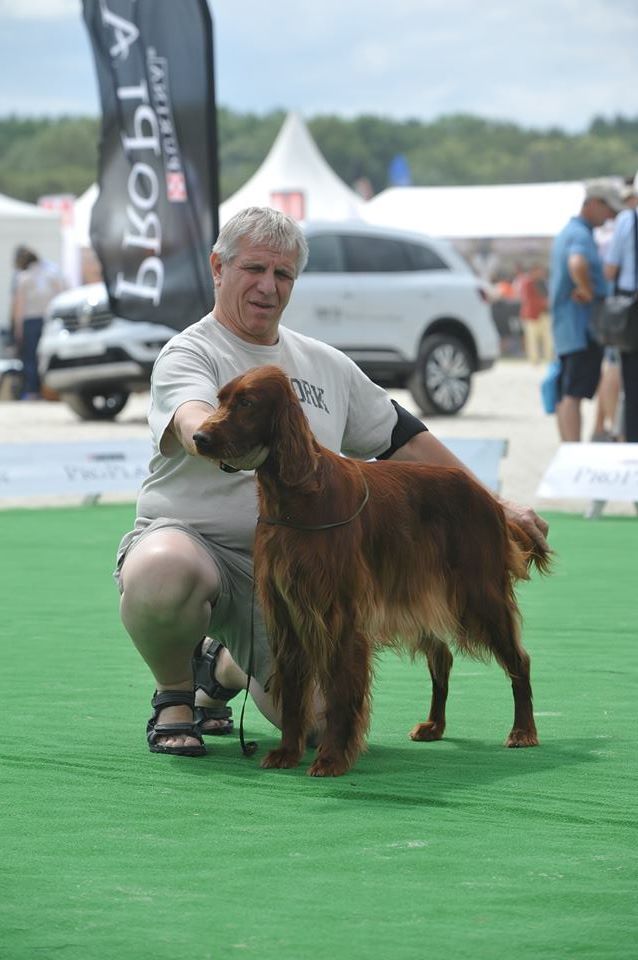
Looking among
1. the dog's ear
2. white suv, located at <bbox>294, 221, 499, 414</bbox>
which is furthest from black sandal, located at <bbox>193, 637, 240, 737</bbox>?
white suv, located at <bbox>294, 221, 499, 414</bbox>

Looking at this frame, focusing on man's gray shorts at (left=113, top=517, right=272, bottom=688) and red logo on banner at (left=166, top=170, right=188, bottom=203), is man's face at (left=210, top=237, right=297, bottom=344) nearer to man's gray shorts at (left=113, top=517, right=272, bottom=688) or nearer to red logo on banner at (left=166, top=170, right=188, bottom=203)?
man's gray shorts at (left=113, top=517, right=272, bottom=688)

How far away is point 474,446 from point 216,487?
6.77 m

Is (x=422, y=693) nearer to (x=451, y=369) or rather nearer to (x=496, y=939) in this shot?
(x=496, y=939)

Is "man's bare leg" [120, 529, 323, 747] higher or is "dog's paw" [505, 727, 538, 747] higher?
"man's bare leg" [120, 529, 323, 747]

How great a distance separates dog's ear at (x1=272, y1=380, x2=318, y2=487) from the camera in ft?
12.7

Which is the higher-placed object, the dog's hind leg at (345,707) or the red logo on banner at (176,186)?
the red logo on banner at (176,186)

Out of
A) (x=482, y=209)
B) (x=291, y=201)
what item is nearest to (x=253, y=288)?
(x=291, y=201)

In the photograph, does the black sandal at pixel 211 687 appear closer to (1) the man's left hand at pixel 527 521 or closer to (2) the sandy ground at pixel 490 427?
(1) the man's left hand at pixel 527 521

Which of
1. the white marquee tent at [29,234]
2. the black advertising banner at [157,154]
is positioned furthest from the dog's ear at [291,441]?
the white marquee tent at [29,234]

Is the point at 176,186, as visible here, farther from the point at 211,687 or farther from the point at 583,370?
the point at 211,687

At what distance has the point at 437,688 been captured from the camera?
4609mm

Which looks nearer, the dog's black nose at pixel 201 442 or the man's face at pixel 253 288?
the dog's black nose at pixel 201 442

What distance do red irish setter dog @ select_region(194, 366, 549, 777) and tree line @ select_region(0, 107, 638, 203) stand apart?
9965cm

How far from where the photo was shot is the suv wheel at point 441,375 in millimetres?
17766
